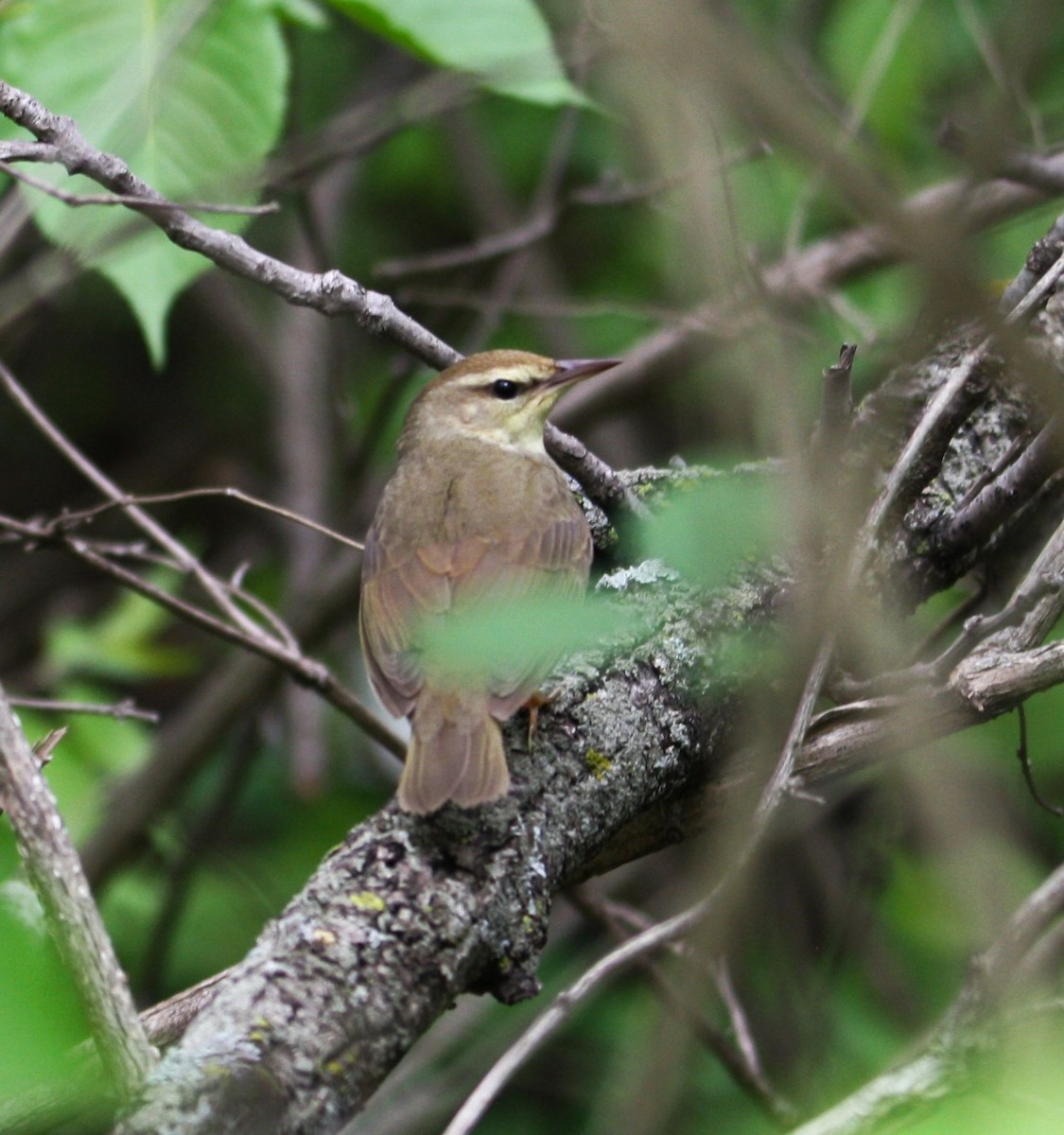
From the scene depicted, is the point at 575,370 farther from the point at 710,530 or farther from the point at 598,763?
the point at 710,530

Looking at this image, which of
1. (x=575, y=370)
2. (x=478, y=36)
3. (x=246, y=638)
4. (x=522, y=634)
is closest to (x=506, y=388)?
(x=575, y=370)

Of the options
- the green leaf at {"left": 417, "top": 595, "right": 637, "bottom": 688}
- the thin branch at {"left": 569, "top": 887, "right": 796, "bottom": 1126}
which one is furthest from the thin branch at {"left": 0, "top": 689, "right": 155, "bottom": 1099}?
the thin branch at {"left": 569, "top": 887, "right": 796, "bottom": 1126}

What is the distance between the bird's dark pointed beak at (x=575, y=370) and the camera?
3803 mm

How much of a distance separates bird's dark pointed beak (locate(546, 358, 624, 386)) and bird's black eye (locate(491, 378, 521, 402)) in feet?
0.32

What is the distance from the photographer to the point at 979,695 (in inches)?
89.4

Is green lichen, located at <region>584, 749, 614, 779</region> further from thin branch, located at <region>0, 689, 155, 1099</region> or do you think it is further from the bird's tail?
thin branch, located at <region>0, 689, 155, 1099</region>

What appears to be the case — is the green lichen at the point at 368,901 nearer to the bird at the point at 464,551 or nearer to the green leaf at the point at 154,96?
the bird at the point at 464,551

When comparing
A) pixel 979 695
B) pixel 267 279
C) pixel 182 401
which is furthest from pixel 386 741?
pixel 182 401

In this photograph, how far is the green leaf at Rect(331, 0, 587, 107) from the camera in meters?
3.50

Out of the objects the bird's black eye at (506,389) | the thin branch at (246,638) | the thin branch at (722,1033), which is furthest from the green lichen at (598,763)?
the bird's black eye at (506,389)

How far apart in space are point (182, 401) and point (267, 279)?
5207 mm

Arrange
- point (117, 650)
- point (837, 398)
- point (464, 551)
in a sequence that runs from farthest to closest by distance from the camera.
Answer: point (117, 650), point (464, 551), point (837, 398)

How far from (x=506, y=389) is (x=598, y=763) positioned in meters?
1.74

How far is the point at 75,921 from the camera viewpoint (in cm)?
160
